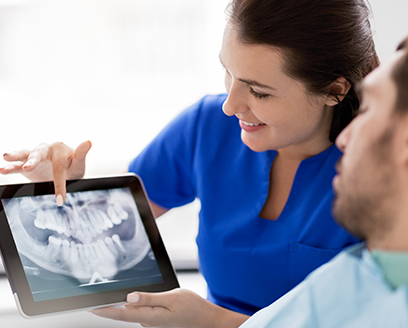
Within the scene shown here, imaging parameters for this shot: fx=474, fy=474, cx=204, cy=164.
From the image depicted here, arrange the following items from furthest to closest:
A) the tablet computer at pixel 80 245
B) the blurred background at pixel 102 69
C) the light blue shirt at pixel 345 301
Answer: the blurred background at pixel 102 69 → the tablet computer at pixel 80 245 → the light blue shirt at pixel 345 301

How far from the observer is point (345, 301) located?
2.34 ft

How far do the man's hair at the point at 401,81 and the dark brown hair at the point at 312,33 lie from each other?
314 millimetres

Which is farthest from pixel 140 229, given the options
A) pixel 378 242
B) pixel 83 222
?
pixel 378 242

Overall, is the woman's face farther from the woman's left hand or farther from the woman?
the woman's left hand

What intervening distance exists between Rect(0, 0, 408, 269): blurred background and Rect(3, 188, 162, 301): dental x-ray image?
80 cm

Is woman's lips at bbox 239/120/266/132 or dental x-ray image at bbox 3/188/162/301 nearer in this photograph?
dental x-ray image at bbox 3/188/162/301

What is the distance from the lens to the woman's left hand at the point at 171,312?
92cm

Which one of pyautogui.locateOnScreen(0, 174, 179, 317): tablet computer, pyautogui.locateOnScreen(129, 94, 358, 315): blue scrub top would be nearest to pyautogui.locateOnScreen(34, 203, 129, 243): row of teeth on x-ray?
pyautogui.locateOnScreen(0, 174, 179, 317): tablet computer

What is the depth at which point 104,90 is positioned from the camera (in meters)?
1.84

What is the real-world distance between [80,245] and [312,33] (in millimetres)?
632

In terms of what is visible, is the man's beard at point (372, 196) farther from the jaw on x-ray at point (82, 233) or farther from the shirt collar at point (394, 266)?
the jaw on x-ray at point (82, 233)

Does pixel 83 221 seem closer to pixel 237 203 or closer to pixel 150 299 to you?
pixel 150 299

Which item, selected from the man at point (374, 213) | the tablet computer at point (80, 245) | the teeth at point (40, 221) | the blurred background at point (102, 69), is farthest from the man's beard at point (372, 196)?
the blurred background at point (102, 69)

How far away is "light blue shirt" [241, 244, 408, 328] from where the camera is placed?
2.05ft
